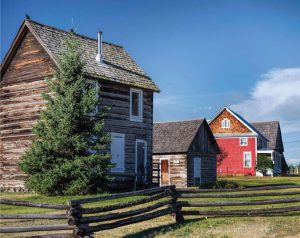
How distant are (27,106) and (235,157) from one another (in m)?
40.3

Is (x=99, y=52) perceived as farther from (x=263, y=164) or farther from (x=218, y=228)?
(x=263, y=164)

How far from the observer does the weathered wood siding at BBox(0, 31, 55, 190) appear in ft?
92.6

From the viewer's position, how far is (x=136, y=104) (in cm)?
3073

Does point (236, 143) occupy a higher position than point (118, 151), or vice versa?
point (236, 143)

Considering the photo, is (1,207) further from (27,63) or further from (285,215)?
(27,63)

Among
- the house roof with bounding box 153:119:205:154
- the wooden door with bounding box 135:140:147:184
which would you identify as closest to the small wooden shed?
the house roof with bounding box 153:119:205:154

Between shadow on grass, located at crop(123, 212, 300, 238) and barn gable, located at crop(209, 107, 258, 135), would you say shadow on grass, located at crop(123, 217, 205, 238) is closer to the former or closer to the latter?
shadow on grass, located at crop(123, 212, 300, 238)

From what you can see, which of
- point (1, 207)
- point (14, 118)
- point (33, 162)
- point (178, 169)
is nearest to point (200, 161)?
point (178, 169)

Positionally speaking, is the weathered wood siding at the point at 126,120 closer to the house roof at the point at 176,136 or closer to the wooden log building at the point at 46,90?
the wooden log building at the point at 46,90

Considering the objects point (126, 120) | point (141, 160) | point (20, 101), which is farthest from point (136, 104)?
point (20, 101)

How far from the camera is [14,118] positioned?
96.4 ft

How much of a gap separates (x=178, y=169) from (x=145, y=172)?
8.45m

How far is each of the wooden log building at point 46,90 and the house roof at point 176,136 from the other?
7.85 meters

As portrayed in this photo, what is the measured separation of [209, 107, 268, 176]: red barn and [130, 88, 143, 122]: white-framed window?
3527 cm
